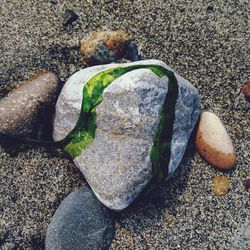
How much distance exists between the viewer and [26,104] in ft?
10.6

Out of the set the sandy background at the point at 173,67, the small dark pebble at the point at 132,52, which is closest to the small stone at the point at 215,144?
the sandy background at the point at 173,67

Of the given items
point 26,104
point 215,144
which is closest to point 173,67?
point 215,144

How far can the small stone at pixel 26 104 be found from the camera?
3.23 m

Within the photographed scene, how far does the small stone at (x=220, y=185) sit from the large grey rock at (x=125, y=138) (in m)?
0.36

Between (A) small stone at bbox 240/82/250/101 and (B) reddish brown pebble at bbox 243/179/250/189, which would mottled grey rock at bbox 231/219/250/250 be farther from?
(A) small stone at bbox 240/82/250/101

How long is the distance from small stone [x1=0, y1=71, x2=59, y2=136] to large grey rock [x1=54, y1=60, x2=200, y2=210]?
259mm

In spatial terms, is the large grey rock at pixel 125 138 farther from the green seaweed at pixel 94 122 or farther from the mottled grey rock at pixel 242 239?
the mottled grey rock at pixel 242 239

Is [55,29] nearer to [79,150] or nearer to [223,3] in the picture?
[79,150]

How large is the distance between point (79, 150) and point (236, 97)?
124 cm

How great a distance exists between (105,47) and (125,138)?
0.76m

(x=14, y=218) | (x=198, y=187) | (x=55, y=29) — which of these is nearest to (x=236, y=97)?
(x=198, y=187)

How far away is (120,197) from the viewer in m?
3.09

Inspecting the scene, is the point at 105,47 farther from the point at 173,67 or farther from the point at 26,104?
the point at 26,104

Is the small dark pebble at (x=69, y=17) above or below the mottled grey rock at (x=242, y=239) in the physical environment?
above
